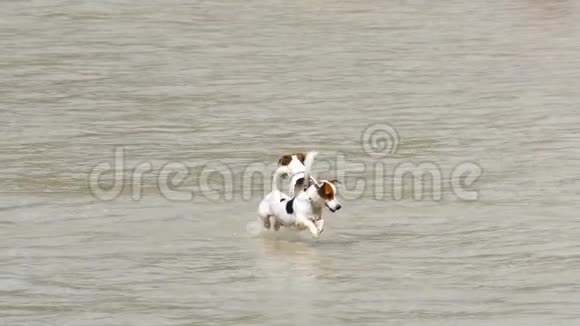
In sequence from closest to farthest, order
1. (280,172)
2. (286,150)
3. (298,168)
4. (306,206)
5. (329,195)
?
(329,195) < (306,206) < (298,168) < (280,172) < (286,150)

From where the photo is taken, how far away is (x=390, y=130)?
14047 millimetres

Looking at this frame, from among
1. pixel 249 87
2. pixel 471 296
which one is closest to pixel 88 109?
pixel 249 87

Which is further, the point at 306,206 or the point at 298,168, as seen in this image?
the point at 298,168

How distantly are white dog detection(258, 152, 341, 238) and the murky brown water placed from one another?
0.64ft

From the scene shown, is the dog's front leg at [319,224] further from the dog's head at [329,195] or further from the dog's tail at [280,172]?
the dog's tail at [280,172]

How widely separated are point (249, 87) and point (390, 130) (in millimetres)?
2445

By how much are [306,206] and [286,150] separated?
3268 millimetres

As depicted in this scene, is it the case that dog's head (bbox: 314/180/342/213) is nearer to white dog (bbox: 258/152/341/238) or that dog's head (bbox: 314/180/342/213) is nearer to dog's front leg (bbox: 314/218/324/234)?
white dog (bbox: 258/152/341/238)

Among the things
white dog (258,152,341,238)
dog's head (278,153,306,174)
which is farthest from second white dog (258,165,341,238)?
dog's head (278,153,306,174)

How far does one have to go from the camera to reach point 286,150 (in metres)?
13.2

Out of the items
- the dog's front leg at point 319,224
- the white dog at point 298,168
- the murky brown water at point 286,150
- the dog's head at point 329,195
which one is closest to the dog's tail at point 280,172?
the white dog at point 298,168

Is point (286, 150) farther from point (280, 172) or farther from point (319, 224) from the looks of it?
point (319, 224)


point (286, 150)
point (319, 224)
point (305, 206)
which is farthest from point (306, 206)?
point (286, 150)

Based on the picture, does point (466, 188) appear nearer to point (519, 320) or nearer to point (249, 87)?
point (519, 320)
